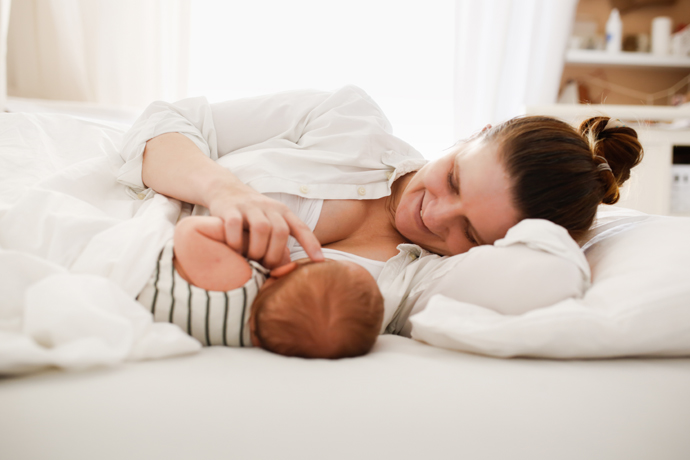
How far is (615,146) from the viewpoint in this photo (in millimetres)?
886

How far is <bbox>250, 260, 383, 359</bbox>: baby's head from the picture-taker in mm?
525

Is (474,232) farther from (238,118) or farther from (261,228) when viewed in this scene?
(238,118)

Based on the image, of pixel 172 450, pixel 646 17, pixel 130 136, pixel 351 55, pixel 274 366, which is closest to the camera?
pixel 172 450

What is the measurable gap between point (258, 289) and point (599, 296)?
1.44 feet

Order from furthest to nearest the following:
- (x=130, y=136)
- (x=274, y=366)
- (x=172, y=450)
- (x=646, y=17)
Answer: (x=646, y=17) → (x=130, y=136) → (x=274, y=366) → (x=172, y=450)

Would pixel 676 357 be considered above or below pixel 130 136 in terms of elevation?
below

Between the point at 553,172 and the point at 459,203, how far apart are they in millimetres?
156

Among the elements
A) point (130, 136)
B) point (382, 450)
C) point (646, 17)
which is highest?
point (646, 17)

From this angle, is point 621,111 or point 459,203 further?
point 621,111

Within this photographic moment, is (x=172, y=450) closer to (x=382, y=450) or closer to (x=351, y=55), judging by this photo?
(x=382, y=450)

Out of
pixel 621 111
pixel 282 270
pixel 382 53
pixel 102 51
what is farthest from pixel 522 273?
pixel 102 51

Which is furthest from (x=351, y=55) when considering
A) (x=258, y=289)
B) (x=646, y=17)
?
(x=258, y=289)

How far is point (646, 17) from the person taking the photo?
259cm

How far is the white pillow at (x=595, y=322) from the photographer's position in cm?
51
